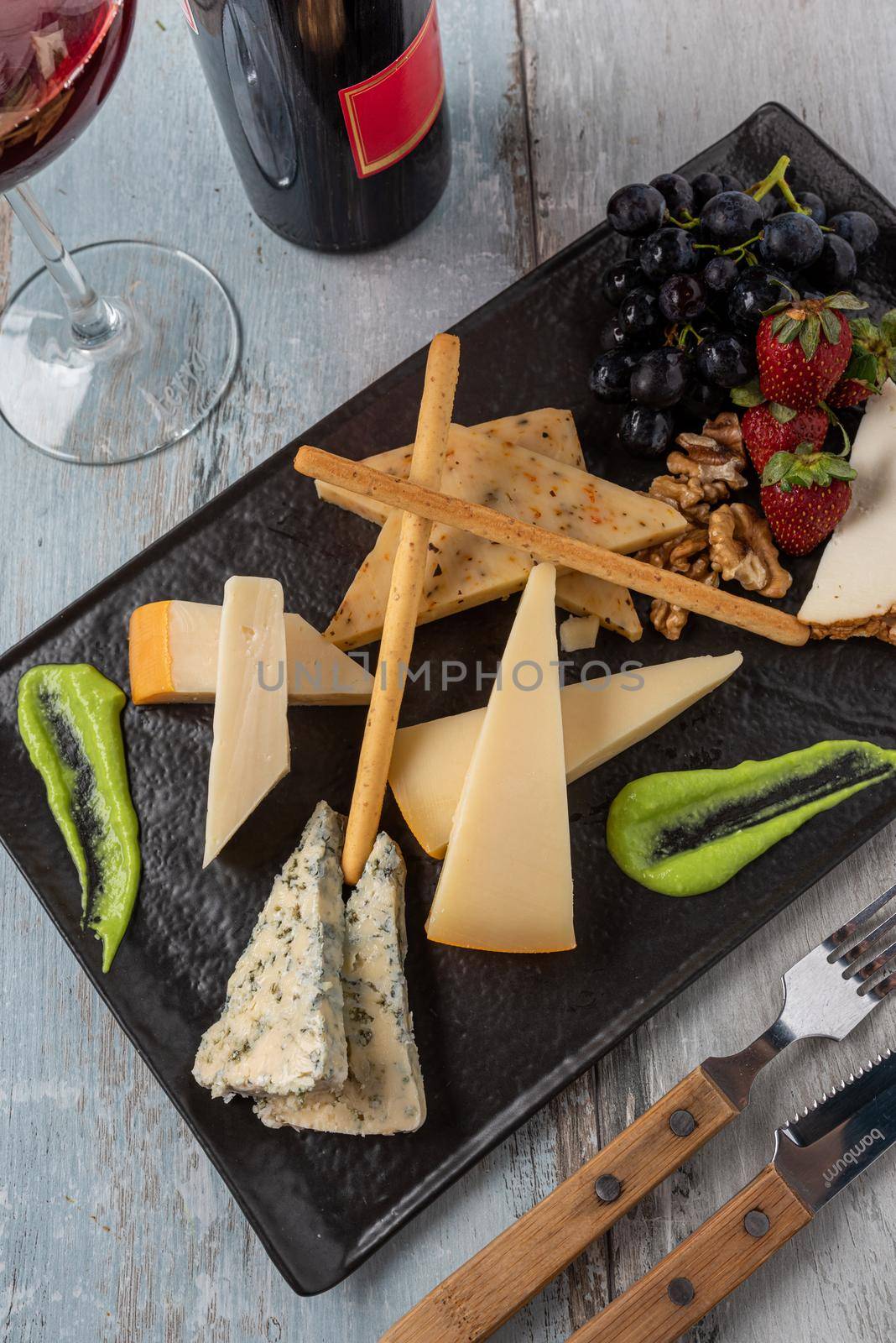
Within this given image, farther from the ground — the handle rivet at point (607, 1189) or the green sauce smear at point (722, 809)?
the green sauce smear at point (722, 809)

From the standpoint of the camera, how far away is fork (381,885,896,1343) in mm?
1073

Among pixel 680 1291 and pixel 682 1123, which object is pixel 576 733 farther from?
pixel 680 1291

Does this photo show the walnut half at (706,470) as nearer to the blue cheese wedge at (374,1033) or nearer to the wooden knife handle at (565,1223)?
the blue cheese wedge at (374,1033)

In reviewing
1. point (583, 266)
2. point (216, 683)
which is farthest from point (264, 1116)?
point (583, 266)

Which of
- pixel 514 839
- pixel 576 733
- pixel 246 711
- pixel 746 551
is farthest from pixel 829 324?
pixel 246 711

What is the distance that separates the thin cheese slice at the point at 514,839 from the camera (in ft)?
3.82

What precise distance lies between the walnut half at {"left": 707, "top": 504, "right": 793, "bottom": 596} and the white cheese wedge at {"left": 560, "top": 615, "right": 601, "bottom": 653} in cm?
16

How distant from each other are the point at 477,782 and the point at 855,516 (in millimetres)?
567

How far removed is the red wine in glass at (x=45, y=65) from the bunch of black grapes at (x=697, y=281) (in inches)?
23.5

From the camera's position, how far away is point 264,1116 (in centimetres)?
112

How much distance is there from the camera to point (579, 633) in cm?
131

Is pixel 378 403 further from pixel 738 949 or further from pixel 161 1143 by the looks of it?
pixel 161 1143

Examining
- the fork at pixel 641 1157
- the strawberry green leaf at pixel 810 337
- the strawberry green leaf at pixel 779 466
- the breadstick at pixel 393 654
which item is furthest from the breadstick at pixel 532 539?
the fork at pixel 641 1157

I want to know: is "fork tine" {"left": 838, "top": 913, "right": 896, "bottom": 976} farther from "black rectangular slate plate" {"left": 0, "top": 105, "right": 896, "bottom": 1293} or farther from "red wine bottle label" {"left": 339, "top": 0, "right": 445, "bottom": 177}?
"red wine bottle label" {"left": 339, "top": 0, "right": 445, "bottom": 177}
